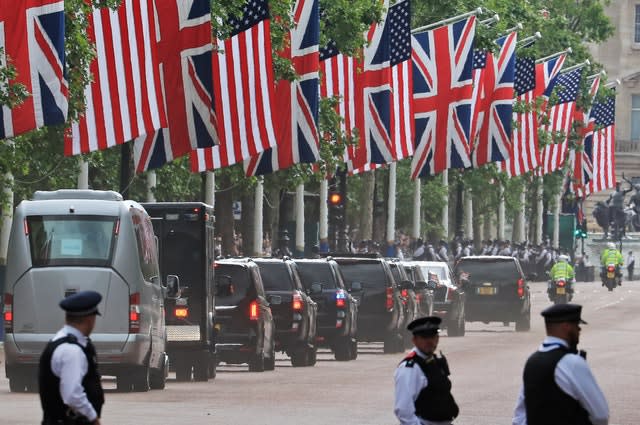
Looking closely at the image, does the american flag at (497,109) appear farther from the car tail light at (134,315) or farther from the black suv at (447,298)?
the car tail light at (134,315)

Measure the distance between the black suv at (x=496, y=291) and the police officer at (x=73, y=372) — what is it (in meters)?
35.6

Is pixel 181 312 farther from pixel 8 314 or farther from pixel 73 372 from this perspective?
pixel 73 372

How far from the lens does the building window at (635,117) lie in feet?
461

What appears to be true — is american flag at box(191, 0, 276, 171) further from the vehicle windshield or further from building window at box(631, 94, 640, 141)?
building window at box(631, 94, 640, 141)

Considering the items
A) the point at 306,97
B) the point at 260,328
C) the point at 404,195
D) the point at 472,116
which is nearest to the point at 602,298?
the point at 404,195

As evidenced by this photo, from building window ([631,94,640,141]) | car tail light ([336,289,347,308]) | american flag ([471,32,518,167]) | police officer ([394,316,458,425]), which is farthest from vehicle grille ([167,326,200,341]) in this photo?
building window ([631,94,640,141])

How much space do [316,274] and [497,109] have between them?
2038 centimetres

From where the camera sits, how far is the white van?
2278 cm

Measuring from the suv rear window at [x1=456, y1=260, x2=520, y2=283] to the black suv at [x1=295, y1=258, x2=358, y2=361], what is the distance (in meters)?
13.2

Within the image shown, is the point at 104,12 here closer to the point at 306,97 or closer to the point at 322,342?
the point at 322,342

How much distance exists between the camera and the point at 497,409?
71.5 ft

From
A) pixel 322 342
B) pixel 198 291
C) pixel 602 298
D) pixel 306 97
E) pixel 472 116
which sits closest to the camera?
pixel 198 291

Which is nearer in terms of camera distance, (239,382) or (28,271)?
(28,271)

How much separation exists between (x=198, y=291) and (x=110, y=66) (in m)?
5.67
